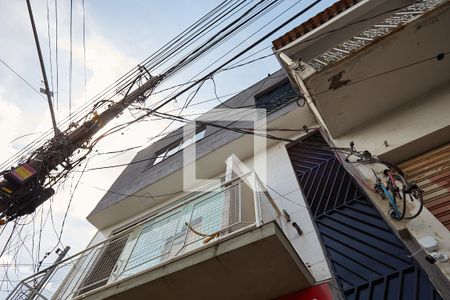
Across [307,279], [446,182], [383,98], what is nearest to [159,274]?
[307,279]

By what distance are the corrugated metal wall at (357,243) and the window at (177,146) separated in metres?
5.65

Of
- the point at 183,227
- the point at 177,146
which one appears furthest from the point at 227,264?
the point at 177,146

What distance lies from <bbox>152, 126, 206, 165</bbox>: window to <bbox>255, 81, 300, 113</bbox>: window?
2458 millimetres

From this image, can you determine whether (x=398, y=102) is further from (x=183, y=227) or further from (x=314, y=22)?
(x=183, y=227)

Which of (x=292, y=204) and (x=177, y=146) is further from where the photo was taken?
(x=177, y=146)

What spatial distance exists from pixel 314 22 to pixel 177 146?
666 centimetres

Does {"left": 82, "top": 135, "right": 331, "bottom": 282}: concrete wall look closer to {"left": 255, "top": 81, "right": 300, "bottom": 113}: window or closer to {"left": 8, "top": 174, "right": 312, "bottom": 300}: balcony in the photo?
{"left": 8, "top": 174, "right": 312, "bottom": 300}: balcony

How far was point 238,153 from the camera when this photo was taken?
7.26 meters

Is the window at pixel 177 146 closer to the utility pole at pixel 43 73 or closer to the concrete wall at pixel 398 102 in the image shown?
the utility pole at pixel 43 73

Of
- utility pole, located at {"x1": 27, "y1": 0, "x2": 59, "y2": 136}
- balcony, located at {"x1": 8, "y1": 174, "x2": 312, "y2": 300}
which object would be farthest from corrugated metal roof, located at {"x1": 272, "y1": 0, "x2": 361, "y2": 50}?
utility pole, located at {"x1": 27, "y1": 0, "x2": 59, "y2": 136}

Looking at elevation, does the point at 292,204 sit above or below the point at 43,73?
below

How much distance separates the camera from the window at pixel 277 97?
779 cm

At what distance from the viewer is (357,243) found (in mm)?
3492

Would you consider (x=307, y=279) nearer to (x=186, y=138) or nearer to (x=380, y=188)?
(x=380, y=188)
